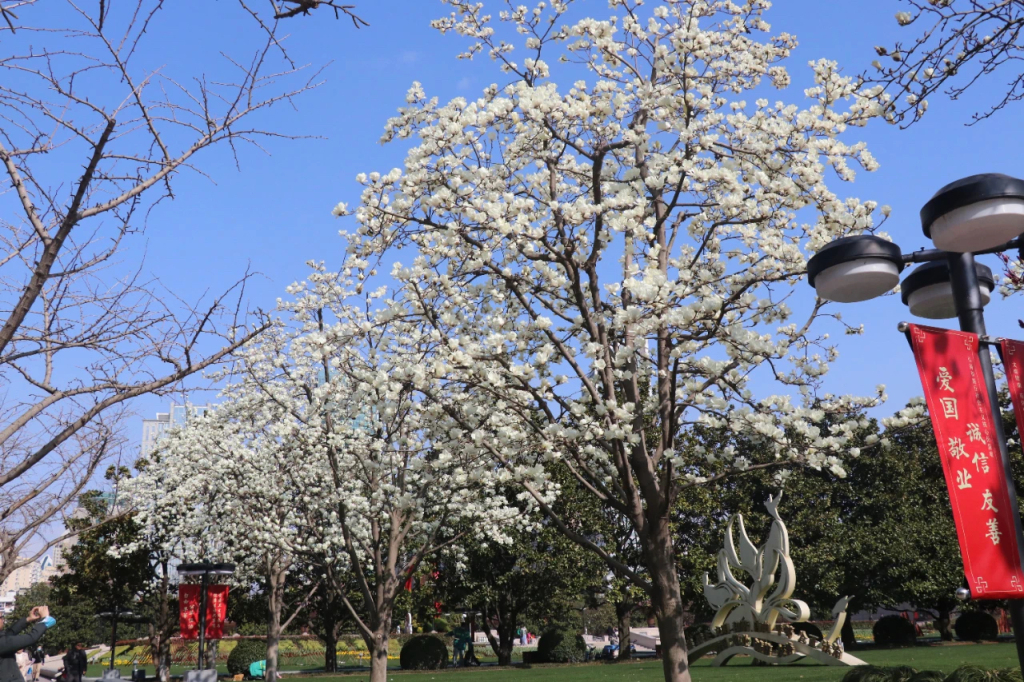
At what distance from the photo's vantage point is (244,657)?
1266 inches

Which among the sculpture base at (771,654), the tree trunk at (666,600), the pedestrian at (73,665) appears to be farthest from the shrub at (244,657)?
the tree trunk at (666,600)

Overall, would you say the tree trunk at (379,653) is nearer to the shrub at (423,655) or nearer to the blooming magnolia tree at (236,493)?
the blooming magnolia tree at (236,493)

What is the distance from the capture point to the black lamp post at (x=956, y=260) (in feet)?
13.8

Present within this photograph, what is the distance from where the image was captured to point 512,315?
966cm

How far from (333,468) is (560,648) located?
21.0 metres

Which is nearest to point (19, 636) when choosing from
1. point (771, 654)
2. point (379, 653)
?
point (379, 653)

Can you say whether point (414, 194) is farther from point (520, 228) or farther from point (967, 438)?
point (967, 438)

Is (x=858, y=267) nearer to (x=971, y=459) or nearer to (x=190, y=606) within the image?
(x=971, y=459)

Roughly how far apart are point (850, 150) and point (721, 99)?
1465mm

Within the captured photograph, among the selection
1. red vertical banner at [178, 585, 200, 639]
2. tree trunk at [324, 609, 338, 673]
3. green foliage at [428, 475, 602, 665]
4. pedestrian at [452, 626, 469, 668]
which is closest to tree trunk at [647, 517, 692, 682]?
red vertical banner at [178, 585, 200, 639]

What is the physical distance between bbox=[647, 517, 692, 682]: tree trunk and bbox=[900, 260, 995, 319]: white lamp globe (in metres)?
3.27

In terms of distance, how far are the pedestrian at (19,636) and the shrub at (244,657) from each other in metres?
26.5

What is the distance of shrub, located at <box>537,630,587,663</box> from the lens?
32.3 m

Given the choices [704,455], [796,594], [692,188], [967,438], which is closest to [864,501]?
[796,594]
